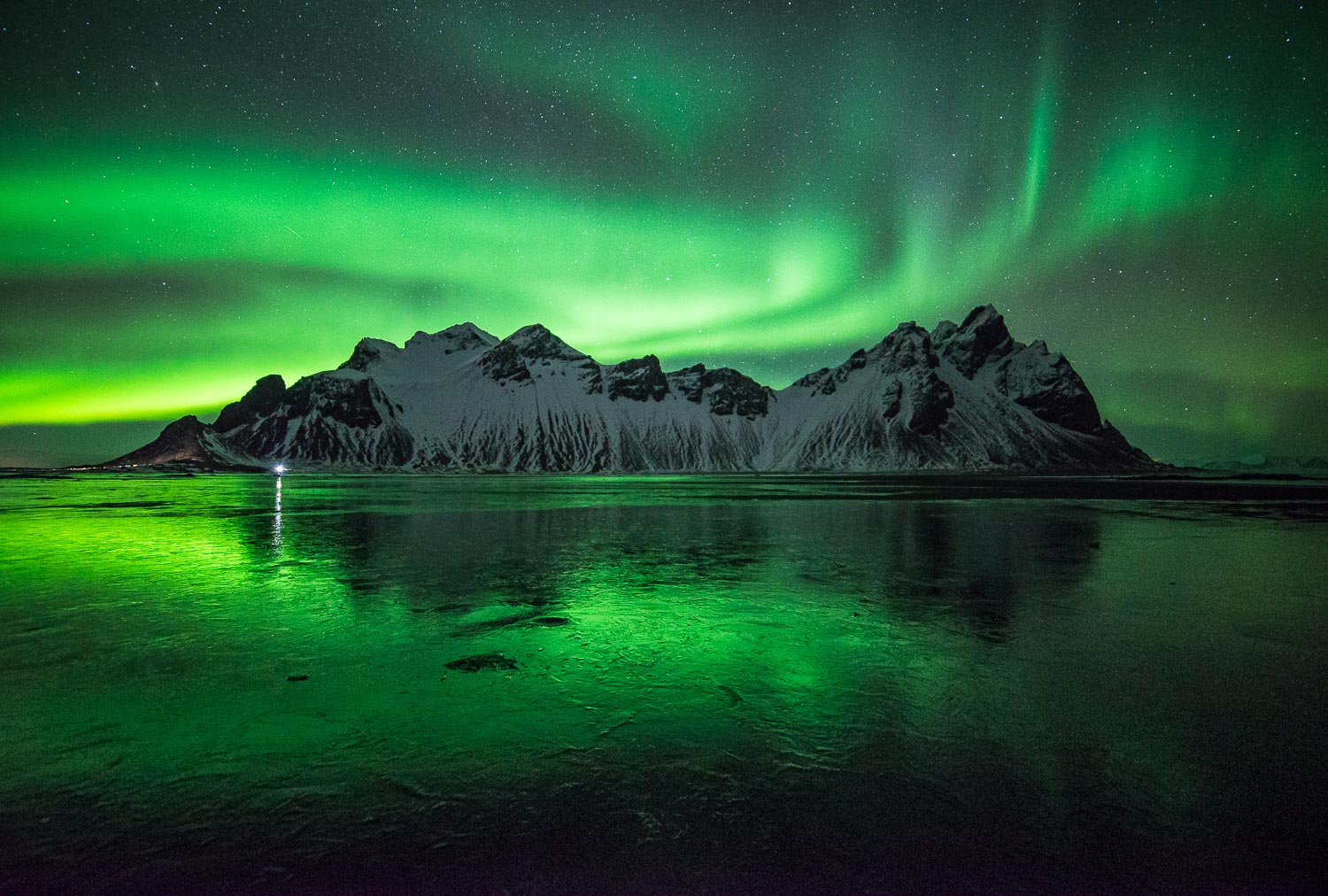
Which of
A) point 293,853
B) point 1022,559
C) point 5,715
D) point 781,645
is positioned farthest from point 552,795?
point 1022,559

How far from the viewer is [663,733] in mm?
7156

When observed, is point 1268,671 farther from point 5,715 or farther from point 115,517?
point 115,517

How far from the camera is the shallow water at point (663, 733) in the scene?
15.7 ft

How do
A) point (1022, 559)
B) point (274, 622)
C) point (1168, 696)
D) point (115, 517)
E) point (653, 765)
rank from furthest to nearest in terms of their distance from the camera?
point (115, 517) < point (1022, 559) < point (274, 622) < point (1168, 696) < point (653, 765)

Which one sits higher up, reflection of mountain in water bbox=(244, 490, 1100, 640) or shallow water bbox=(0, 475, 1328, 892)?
shallow water bbox=(0, 475, 1328, 892)

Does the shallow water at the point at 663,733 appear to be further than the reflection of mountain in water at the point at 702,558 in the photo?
No

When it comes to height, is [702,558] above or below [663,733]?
below

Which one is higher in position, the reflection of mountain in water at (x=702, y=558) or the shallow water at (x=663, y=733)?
the shallow water at (x=663, y=733)

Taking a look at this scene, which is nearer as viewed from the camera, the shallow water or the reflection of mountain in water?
the shallow water

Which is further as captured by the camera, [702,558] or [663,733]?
[702,558]

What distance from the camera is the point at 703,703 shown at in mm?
8078

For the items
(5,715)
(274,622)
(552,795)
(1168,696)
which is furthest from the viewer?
(274,622)

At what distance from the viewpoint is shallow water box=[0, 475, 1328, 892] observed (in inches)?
189

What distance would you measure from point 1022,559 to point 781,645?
14.8m
